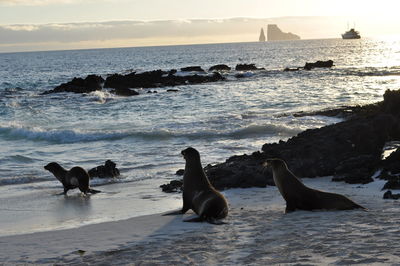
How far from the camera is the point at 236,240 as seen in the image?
6871 mm

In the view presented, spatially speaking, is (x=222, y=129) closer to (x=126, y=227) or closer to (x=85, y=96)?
(x=126, y=227)

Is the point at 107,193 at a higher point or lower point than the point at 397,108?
lower

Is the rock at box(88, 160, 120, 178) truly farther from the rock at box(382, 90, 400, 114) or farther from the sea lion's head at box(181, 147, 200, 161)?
the rock at box(382, 90, 400, 114)

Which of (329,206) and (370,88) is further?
(370,88)

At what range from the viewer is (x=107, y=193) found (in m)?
11.8

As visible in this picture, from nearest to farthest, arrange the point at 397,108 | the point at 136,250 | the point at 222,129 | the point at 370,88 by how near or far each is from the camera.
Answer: the point at 136,250
the point at 397,108
the point at 222,129
the point at 370,88

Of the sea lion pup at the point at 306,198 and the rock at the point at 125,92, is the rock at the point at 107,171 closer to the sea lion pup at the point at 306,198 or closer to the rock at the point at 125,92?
the sea lion pup at the point at 306,198

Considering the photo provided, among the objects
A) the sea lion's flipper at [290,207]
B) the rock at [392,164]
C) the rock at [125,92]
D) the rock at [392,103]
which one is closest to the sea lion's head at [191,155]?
the sea lion's flipper at [290,207]

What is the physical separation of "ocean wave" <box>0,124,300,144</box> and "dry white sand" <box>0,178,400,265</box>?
12116mm

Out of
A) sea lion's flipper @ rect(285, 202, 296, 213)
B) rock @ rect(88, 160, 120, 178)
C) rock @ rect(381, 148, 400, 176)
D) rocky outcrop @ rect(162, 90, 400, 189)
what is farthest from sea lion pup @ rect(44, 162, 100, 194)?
rock @ rect(381, 148, 400, 176)

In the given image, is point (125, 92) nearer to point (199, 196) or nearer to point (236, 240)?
point (199, 196)

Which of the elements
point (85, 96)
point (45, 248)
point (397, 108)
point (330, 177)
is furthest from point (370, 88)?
point (45, 248)

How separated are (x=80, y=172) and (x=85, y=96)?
3031 cm

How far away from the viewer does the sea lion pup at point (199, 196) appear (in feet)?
27.1
